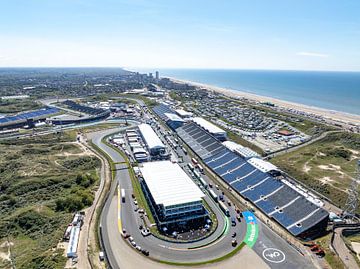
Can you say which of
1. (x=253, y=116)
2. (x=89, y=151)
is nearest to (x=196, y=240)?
(x=89, y=151)

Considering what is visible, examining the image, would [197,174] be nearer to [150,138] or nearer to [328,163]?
[150,138]

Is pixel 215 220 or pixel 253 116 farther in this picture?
pixel 253 116

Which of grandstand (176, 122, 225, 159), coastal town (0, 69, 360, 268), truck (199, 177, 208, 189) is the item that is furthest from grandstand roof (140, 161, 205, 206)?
grandstand (176, 122, 225, 159)

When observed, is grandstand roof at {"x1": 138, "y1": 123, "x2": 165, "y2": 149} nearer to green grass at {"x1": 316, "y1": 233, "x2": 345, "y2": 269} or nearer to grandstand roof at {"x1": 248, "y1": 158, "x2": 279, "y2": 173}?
grandstand roof at {"x1": 248, "y1": 158, "x2": 279, "y2": 173}

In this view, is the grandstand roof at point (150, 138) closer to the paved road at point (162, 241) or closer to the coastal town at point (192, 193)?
the coastal town at point (192, 193)

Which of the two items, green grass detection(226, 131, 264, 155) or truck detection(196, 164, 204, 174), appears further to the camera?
green grass detection(226, 131, 264, 155)

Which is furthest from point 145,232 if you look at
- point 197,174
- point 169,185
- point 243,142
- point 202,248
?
point 243,142

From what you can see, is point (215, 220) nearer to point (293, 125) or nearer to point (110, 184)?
point (110, 184)
